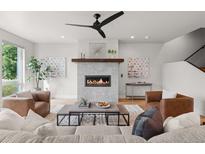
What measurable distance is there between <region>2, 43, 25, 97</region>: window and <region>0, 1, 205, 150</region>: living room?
32 mm

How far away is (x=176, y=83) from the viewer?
645 cm

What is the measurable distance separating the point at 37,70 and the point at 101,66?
2.56 metres

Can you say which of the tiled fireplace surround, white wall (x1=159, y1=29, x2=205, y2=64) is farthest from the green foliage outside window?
white wall (x1=159, y1=29, x2=205, y2=64)

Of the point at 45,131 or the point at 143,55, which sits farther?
the point at 143,55

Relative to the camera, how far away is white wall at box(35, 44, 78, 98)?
317 inches

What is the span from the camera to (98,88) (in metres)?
6.72

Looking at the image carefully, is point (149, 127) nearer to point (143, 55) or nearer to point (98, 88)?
point (98, 88)

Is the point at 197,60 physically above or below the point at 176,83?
above

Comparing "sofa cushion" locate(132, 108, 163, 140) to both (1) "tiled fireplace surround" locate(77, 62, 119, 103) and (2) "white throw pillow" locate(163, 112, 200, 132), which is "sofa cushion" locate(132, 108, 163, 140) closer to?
(2) "white throw pillow" locate(163, 112, 200, 132)

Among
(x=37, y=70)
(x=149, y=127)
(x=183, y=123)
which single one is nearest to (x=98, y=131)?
(x=149, y=127)

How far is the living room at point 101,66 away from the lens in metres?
3.92
